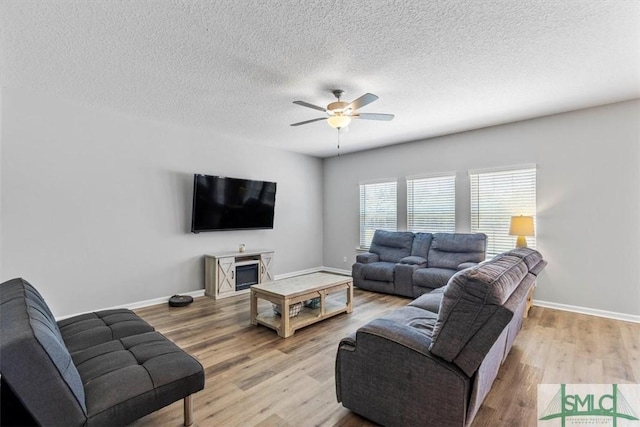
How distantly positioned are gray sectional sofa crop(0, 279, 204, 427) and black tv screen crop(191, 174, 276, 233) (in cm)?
273

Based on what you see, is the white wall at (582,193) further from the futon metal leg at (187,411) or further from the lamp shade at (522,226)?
the futon metal leg at (187,411)

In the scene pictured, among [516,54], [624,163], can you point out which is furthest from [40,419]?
[624,163]

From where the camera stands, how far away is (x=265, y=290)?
131 inches

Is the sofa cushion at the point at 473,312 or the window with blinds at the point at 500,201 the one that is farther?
the window with blinds at the point at 500,201

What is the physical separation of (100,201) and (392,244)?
15.1ft

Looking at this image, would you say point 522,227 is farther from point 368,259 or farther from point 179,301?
point 179,301

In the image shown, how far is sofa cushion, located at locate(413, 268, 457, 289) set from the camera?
4.30m

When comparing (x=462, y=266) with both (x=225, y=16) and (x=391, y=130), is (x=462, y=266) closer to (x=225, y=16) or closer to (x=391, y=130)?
(x=391, y=130)

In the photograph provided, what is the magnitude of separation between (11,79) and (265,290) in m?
3.47

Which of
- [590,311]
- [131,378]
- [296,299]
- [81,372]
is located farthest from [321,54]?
[590,311]

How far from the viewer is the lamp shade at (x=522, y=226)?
156 inches

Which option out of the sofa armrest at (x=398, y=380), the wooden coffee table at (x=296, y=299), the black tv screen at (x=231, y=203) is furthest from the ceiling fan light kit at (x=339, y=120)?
the black tv screen at (x=231, y=203)

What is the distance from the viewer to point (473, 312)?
4.85 ft

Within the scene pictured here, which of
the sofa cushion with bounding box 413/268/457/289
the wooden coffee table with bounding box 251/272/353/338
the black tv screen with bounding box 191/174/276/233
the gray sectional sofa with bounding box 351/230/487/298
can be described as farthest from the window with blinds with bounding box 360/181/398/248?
the wooden coffee table with bounding box 251/272/353/338
